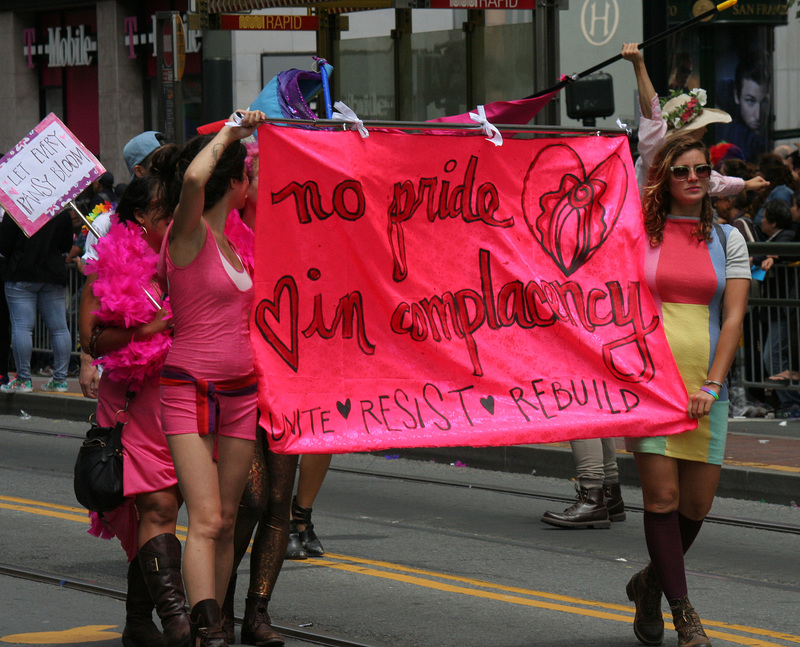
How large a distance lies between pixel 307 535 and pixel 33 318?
7.37 m

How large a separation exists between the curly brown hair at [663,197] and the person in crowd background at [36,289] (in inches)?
349

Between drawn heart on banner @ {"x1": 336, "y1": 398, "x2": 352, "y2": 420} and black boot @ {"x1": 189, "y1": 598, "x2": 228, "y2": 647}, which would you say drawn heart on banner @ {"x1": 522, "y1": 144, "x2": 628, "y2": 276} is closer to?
drawn heart on banner @ {"x1": 336, "y1": 398, "x2": 352, "y2": 420}

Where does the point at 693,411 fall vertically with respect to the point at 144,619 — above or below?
above

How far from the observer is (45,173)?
650 cm

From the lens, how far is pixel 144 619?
205 inches

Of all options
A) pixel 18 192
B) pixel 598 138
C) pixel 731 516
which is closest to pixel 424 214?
pixel 598 138

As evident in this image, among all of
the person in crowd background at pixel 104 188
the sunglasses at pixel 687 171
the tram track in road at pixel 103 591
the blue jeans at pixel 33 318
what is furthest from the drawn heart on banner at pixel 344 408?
the person in crowd background at pixel 104 188

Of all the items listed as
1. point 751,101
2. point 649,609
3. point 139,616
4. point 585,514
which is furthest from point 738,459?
point 751,101

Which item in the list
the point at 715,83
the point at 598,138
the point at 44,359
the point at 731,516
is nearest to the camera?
the point at 598,138

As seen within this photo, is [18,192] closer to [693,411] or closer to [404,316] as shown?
[404,316]

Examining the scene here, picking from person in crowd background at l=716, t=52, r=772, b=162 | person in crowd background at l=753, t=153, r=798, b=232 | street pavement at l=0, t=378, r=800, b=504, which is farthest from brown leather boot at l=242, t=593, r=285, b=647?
person in crowd background at l=716, t=52, r=772, b=162

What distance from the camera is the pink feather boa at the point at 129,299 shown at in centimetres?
509

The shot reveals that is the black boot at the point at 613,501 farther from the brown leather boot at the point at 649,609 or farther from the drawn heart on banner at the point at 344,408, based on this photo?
the drawn heart on banner at the point at 344,408

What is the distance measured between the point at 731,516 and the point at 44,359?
8.96 meters
